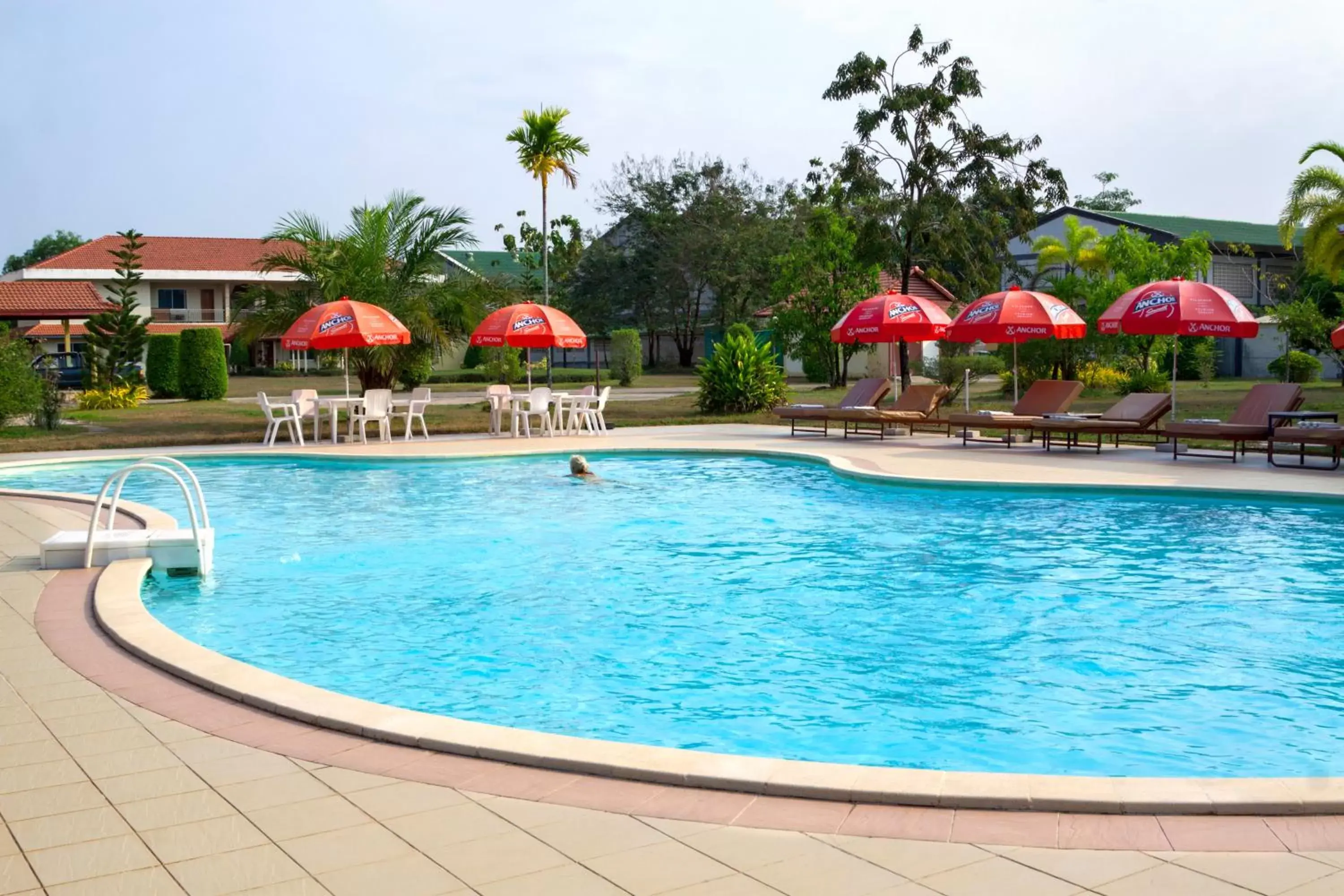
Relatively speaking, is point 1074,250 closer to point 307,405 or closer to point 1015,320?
point 1015,320

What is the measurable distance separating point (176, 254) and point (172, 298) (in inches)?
85.3

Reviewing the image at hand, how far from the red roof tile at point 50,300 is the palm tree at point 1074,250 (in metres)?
32.2

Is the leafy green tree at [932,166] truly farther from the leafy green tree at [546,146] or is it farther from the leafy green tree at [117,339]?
the leafy green tree at [117,339]

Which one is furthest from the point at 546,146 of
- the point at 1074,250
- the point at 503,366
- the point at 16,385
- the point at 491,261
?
the point at 491,261

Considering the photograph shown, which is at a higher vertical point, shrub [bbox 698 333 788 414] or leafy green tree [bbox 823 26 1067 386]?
leafy green tree [bbox 823 26 1067 386]

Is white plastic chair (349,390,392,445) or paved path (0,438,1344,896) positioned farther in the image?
white plastic chair (349,390,392,445)

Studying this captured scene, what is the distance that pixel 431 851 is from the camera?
3.64 meters

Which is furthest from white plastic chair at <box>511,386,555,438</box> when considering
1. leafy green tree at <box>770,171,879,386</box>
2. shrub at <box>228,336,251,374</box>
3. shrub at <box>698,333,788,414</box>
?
shrub at <box>228,336,251,374</box>

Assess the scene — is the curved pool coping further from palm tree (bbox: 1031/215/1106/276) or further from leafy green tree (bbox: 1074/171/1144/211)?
leafy green tree (bbox: 1074/171/1144/211)

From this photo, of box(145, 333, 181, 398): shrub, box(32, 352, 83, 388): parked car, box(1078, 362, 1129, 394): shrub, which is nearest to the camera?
box(1078, 362, 1129, 394): shrub

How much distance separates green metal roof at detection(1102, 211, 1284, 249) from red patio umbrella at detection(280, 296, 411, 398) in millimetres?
36416

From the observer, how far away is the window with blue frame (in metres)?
54.8

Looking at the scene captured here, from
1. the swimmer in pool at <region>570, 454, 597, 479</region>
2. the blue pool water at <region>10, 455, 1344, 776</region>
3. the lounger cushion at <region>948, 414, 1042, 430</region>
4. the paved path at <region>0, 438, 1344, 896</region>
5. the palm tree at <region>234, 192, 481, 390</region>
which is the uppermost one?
the palm tree at <region>234, 192, 481, 390</region>

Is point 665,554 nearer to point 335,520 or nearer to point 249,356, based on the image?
point 335,520
